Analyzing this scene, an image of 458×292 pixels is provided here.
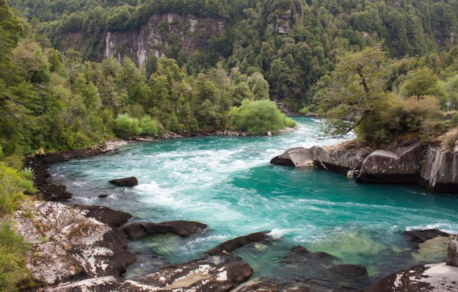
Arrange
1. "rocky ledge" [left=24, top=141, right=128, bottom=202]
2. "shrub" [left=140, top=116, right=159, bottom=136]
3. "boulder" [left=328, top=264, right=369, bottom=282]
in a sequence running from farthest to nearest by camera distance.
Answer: "shrub" [left=140, top=116, right=159, bottom=136]
"rocky ledge" [left=24, top=141, right=128, bottom=202]
"boulder" [left=328, top=264, right=369, bottom=282]

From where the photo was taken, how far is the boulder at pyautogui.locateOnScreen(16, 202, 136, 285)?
14266 millimetres

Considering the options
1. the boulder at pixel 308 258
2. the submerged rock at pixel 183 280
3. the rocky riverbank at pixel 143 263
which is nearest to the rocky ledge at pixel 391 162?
the rocky riverbank at pixel 143 263

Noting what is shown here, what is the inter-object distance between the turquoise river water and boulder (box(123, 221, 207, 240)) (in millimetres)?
602

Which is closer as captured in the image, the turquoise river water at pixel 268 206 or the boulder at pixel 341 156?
the turquoise river water at pixel 268 206

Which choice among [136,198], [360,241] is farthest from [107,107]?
[360,241]

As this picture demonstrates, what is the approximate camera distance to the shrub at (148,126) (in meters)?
68.6

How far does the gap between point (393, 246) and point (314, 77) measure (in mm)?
159730

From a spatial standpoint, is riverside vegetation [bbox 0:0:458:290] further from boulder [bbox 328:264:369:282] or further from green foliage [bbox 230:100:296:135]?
boulder [bbox 328:264:369:282]

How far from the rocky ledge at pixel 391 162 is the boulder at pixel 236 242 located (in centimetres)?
1714

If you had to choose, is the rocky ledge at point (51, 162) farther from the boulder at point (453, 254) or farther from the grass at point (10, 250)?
the boulder at point (453, 254)

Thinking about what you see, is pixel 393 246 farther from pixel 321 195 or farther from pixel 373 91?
pixel 373 91

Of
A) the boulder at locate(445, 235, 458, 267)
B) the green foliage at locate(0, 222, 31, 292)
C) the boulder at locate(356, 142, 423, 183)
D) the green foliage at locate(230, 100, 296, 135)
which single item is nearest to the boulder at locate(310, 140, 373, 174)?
the boulder at locate(356, 142, 423, 183)

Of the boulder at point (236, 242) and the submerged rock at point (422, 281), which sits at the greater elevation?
the submerged rock at point (422, 281)

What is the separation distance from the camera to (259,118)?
7819 centimetres
